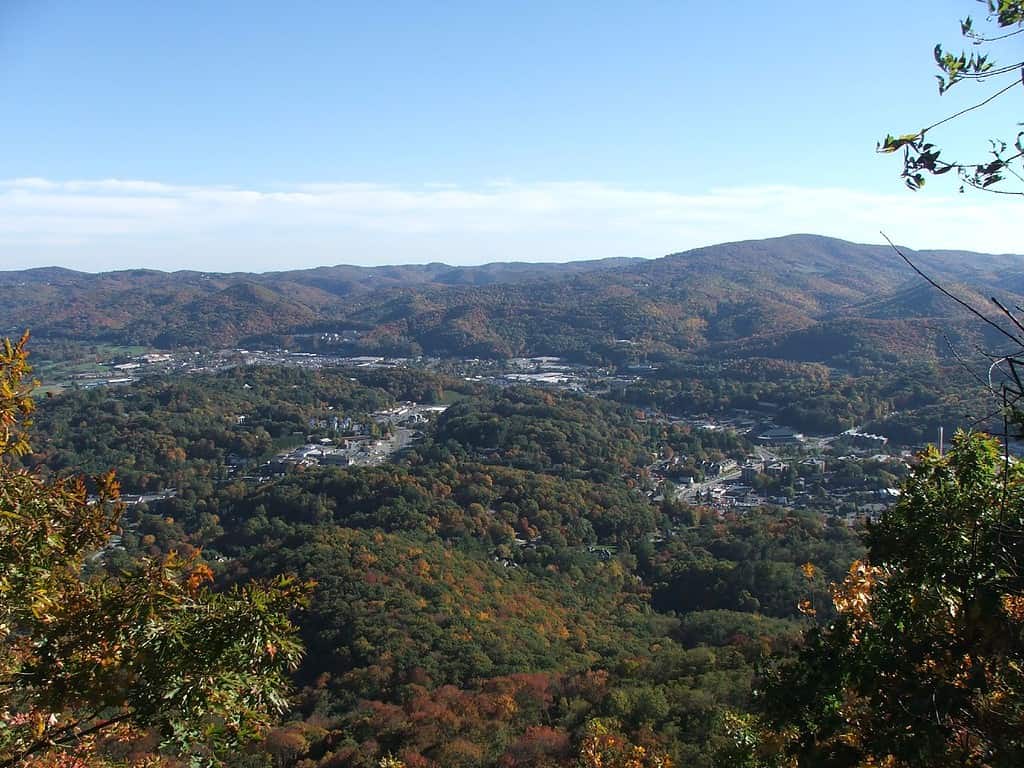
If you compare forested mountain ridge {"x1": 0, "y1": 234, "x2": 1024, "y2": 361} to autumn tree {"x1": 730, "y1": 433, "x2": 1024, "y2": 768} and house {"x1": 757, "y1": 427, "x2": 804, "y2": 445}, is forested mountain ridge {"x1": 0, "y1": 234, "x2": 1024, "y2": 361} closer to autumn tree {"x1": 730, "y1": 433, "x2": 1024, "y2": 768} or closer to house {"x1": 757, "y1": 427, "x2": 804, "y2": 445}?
house {"x1": 757, "y1": 427, "x2": 804, "y2": 445}

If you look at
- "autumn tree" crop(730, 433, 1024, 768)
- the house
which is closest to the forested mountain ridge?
the house

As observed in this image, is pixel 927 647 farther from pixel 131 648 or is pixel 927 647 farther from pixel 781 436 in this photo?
pixel 781 436

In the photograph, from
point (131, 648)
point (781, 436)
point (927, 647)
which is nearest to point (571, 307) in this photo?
point (781, 436)

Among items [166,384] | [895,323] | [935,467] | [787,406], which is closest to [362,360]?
[166,384]

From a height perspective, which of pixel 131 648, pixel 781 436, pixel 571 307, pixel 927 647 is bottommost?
pixel 781 436

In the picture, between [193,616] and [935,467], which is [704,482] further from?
[193,616]
